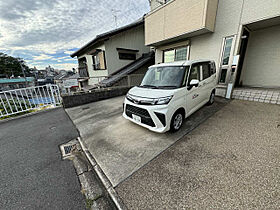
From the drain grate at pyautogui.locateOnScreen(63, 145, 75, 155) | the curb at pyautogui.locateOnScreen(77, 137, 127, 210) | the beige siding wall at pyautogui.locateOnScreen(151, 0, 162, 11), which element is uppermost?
the beige siding wall at pyautogui.locateOnScreen(151, 0, 162, 11)

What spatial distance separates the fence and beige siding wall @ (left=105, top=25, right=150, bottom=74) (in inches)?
190

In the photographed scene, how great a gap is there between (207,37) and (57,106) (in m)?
7.94

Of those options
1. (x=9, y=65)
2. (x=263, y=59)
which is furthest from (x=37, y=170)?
(x=9, y=65)

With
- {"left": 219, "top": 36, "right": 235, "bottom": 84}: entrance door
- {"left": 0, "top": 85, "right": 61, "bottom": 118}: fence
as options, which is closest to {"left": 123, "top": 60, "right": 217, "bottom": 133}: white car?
{"left": 219, "top": 36, "right": 235, "bottom": 84}: entrance door

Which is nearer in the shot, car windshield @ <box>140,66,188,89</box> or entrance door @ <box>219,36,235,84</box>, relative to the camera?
car windshield @ <box>140,66,188,89</box>

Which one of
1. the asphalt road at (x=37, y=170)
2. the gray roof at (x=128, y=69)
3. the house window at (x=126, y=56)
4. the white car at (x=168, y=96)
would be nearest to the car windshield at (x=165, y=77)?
the white car at (x=168, y=96)

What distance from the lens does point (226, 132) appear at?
271 cm

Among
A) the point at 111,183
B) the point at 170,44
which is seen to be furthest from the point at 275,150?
the point at 170,44

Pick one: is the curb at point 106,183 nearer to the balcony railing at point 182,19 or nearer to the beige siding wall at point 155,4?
the balcony railing at point 182,19

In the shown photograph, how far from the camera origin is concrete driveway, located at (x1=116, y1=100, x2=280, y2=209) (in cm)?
136

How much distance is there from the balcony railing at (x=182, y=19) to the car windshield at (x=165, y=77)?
300cm

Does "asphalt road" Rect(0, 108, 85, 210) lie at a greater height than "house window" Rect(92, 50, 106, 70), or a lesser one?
lesser

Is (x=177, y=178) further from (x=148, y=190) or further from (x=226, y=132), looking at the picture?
(x=226, y=132)

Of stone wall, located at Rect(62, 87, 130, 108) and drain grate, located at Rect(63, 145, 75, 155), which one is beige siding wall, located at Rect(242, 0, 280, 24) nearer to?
stone wall, located at Rect(62, 87, 130, 108)
